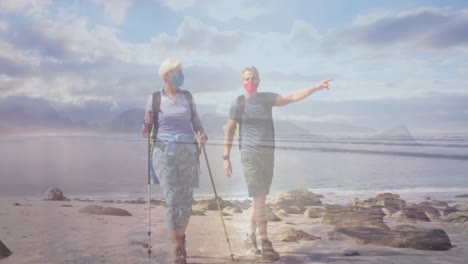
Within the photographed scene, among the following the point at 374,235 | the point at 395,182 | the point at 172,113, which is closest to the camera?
the point at 172,113

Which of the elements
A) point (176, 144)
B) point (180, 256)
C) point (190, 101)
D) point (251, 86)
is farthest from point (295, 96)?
point (180, 256)

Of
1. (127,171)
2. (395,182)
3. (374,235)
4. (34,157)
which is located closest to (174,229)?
(127,171)

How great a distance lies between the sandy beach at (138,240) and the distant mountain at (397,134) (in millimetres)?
500

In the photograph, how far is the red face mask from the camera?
2.19 metres

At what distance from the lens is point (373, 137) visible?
2.53m

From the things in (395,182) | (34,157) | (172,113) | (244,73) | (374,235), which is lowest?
(374,235)

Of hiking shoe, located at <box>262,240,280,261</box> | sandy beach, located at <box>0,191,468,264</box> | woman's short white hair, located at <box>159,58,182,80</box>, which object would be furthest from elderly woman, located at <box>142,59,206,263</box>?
hiking shoe, located at <box>262,240,280,261</box>

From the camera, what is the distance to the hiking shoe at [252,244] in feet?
7.41

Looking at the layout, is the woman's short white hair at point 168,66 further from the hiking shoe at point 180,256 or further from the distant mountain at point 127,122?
the hiking shoe at point 180,256

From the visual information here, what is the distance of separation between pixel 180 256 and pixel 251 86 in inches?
37.0

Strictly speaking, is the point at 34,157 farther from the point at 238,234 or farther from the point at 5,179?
the point at 238,234

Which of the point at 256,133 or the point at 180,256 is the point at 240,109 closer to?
the point at 256,133

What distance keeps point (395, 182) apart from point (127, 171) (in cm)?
164

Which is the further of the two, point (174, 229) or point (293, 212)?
point (293, 212)
